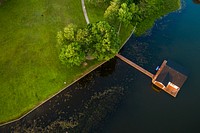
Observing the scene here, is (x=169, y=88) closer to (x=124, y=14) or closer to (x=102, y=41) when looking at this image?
(x=102, y=41)

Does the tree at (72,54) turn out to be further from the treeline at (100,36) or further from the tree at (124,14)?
the tree at (124,14)

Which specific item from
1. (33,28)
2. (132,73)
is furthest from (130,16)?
(33,28)

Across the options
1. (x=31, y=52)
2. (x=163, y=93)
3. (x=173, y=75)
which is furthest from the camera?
(x=31, y=52)

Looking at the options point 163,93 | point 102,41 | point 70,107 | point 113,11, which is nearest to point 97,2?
point 113,11

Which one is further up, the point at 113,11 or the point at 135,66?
the point at 113,11

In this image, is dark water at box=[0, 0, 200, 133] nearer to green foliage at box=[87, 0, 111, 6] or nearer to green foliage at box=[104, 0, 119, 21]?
green foliage at box=[104, 0, 119, 21]

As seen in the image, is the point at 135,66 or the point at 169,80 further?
the point at 135,66

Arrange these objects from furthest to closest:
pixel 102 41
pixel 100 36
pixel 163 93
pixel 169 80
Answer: pixel 163 93
pixel 169 80
pixel 100 36
pixel 102 41
